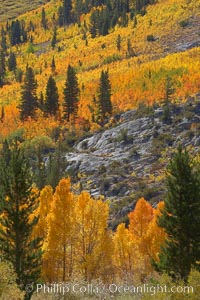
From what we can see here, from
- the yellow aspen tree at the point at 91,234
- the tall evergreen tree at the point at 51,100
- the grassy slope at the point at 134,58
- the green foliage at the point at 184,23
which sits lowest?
the yellow aspen tree at the point at 91,234

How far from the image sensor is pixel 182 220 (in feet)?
97.0

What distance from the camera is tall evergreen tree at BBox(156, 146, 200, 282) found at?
96.8 ft

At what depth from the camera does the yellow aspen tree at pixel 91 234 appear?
133ft

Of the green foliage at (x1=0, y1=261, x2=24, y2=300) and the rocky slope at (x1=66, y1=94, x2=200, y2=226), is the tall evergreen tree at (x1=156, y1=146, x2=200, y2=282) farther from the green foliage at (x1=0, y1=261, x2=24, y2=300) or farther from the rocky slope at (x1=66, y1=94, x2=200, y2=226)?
the rocky slope at (x1=66, y1=94, x2=200, y2=226)

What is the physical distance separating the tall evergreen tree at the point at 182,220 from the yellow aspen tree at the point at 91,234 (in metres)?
11.4

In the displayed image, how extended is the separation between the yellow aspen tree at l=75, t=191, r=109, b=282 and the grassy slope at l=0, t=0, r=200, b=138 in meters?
51.6

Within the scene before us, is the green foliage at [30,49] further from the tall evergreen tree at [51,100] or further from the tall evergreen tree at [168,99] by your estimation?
the tall evergreen tree at [168,99]

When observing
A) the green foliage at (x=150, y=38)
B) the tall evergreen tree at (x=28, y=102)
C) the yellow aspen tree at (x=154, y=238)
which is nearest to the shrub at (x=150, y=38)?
the green foliage at (x=150, y=38)

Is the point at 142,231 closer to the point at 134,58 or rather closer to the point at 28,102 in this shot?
the point at 28,102

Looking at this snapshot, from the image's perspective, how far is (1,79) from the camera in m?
152

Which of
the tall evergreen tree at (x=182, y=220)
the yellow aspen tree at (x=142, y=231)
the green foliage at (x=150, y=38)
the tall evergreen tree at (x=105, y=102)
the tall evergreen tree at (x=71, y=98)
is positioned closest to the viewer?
the tall evergreen tree at (x=182, y=220)

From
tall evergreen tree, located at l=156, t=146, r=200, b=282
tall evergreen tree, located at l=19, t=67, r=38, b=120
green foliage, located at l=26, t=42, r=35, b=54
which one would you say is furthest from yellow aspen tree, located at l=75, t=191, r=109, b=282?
green foliage, located at l=26, t=42, r=35, b=54

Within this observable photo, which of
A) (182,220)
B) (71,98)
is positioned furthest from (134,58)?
(182,220)

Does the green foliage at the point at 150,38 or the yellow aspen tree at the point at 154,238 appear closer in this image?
the yellow aspen tree at the point at 154,238
